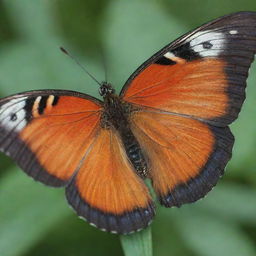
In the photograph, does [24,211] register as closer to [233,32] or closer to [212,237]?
[212,237]

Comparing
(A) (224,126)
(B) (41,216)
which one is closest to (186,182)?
(A) (224,126)

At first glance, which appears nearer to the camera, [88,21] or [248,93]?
[248,93]

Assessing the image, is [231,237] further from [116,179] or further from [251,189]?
[116,179]

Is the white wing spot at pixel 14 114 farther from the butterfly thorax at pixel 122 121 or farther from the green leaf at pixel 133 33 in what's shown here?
the green leaf at pixel 133 33

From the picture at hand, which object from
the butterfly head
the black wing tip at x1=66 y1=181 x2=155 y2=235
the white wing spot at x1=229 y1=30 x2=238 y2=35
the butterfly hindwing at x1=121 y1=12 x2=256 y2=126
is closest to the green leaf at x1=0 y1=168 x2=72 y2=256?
the black wing tip at x1=66 y1=181 x2=155 y2=235

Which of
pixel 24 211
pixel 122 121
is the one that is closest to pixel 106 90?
pixel 122 121

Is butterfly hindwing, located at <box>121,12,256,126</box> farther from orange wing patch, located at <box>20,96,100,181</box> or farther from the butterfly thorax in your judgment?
orange wing patch, located at <box>20,96,100,181</box>

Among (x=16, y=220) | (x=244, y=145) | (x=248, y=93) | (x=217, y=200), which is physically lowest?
(x=16, y=220)
